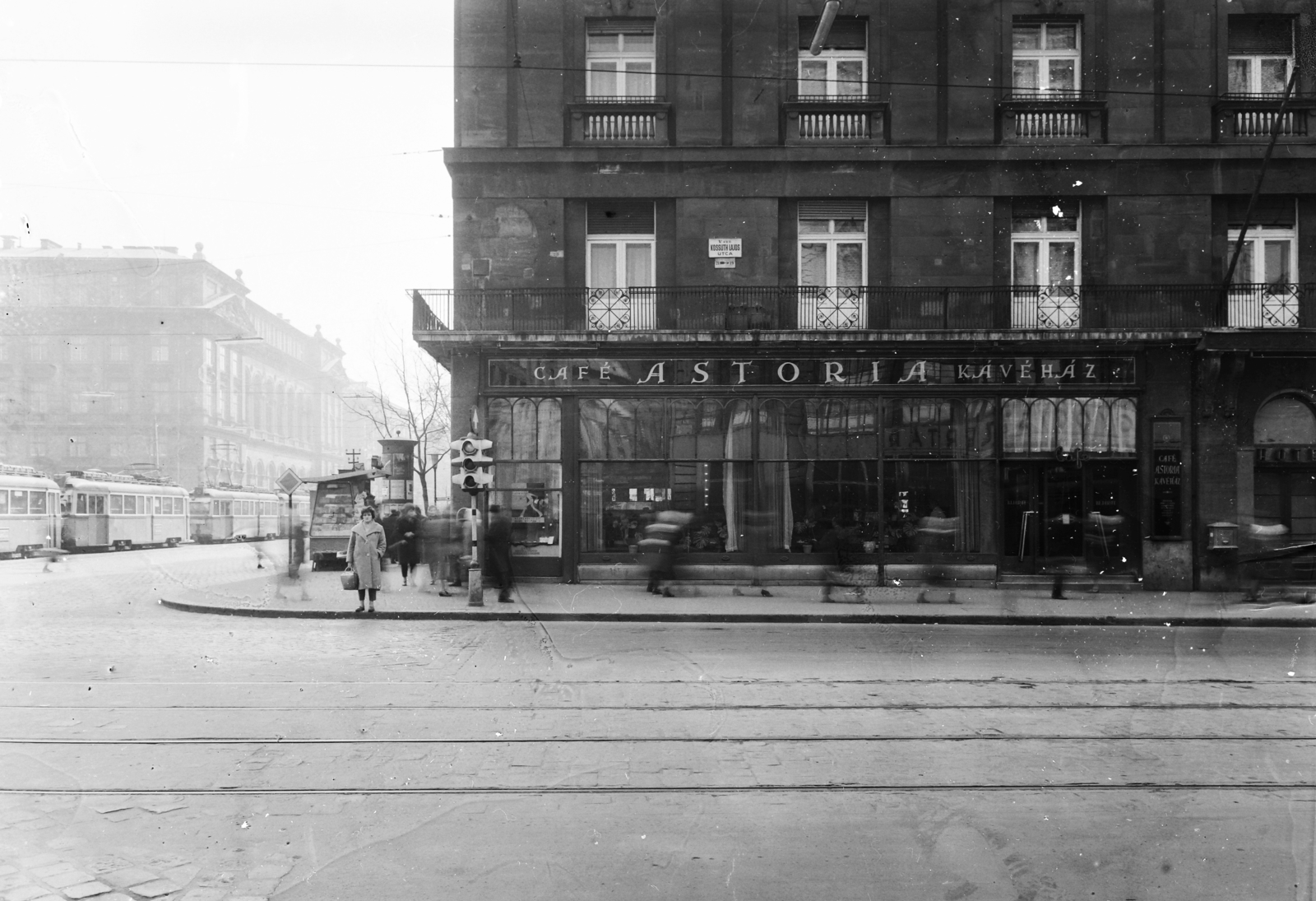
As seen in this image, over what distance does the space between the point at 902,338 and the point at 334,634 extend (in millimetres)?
12208

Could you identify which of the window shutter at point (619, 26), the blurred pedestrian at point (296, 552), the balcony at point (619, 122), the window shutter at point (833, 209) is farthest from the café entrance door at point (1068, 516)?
the blurred pedestrian at point (296, 552)

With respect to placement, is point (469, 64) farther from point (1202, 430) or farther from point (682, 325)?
point (1202, 430)

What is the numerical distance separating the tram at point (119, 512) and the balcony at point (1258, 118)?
36.4m

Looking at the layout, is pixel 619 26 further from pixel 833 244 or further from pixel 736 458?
pixel 736 458

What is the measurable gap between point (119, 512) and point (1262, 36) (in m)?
41.1

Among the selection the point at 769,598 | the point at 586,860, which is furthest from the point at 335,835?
the point at 769,598

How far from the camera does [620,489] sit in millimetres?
21234

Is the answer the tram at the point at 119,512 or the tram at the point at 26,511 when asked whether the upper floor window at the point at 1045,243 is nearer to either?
the tram at the point at 26,511

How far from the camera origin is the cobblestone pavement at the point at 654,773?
4992 mm

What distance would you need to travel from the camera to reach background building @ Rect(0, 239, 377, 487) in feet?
84.8

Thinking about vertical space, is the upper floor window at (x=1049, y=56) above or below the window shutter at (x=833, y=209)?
above

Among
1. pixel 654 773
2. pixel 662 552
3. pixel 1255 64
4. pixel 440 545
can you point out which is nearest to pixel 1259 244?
pixel 1255 64

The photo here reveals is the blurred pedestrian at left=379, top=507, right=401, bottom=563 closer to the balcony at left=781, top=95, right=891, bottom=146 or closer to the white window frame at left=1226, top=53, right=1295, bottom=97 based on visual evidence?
the balcony at left=781, top=95, right=891, bottom=146

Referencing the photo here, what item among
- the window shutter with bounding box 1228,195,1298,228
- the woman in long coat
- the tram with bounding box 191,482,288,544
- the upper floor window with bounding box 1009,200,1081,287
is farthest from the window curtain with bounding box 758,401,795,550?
the tram with bounding box 191,482,288,544
